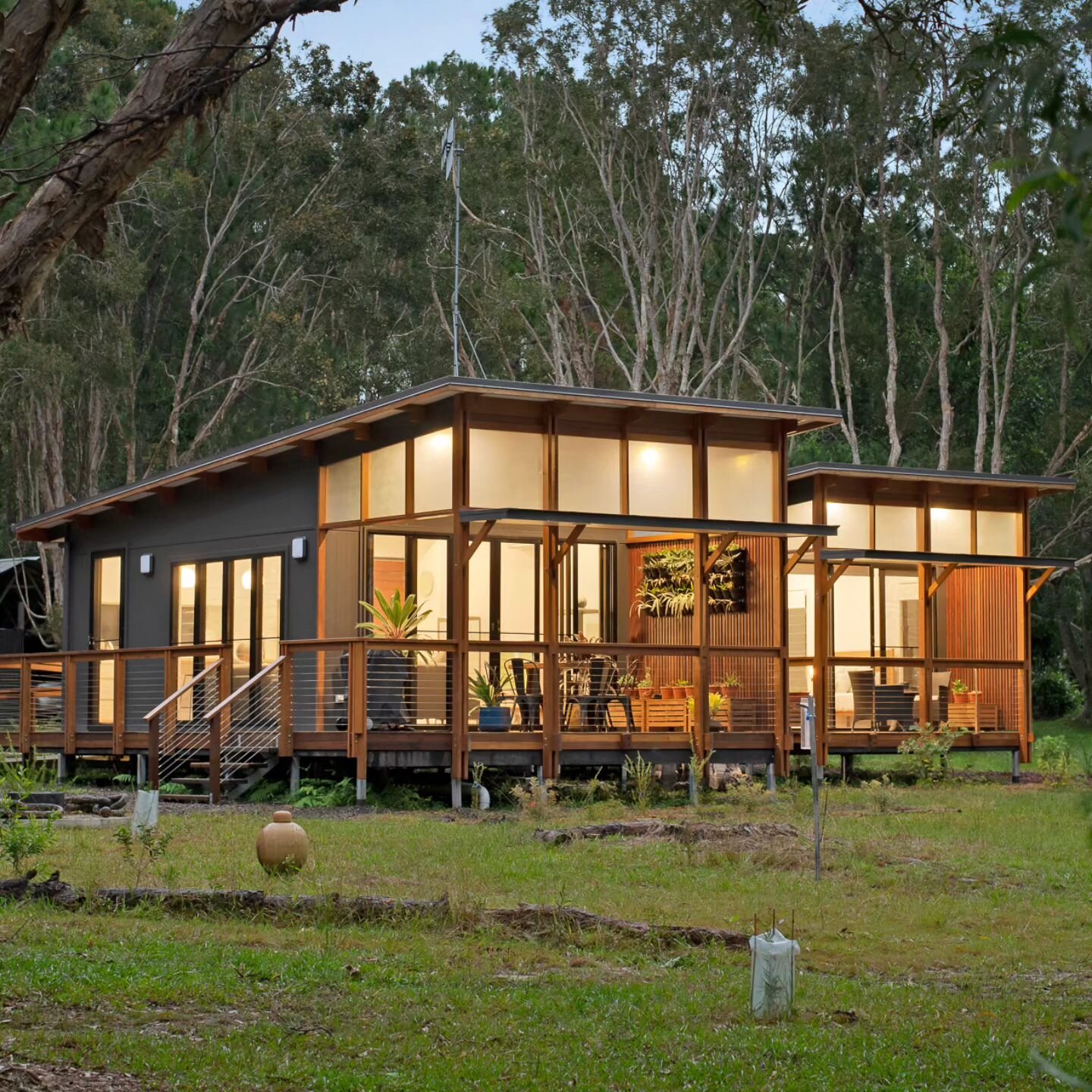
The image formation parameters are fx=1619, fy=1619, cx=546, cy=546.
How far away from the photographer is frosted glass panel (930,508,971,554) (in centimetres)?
2094

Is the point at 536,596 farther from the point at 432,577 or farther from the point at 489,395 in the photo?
the point at 489,395

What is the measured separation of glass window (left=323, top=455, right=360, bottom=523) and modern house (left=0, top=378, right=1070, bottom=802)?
31 mm

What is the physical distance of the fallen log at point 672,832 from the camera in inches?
483

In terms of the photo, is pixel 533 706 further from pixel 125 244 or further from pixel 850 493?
pixel 125 244

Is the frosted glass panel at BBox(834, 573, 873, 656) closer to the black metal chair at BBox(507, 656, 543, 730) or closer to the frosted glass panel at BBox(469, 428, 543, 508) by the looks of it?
the black metal chair at BBox(507, 656, 543, 730)

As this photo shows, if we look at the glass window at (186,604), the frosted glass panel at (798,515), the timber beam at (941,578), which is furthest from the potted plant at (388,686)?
the timber beam at (941,578)

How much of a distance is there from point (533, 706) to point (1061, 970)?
9.58 meters

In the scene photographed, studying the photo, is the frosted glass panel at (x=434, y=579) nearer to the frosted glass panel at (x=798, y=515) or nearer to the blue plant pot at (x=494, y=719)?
the blue plant pot at (x=494, y=719)

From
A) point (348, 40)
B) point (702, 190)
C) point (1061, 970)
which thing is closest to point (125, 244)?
point (348, 40)

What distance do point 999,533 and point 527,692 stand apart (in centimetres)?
746

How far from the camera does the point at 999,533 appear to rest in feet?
69.8

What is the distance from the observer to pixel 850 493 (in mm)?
20500

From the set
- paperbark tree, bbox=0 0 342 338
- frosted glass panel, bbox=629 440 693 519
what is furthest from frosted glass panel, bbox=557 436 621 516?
paperbark tree, bbox=0 0 342 338

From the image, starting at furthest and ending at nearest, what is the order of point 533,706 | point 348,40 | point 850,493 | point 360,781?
point 348,40
point 850,493
point 533,706
point 360,781
